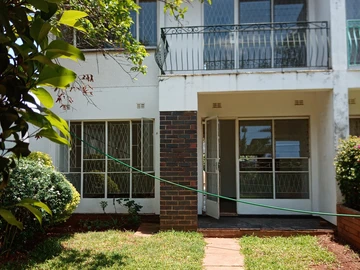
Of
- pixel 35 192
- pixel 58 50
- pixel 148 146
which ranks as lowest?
pixel 35 192

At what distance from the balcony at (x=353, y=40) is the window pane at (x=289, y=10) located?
4.56 feet

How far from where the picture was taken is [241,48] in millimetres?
7902

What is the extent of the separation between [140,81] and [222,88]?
218 centimetres

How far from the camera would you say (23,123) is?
1.02 m

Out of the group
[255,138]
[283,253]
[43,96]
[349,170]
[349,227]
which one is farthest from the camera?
[255,138]

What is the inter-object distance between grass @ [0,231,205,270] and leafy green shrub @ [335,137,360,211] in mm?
2788

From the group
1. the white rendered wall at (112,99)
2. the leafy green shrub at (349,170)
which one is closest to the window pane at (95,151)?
the white rendered wall at (112,99)

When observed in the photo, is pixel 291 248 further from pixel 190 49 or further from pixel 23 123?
pixel 23 123

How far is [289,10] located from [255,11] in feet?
2.63

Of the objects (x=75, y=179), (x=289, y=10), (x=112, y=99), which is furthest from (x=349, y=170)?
(x=75, y=179)

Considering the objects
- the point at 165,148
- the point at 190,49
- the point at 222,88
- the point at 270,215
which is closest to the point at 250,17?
the point at 190,49

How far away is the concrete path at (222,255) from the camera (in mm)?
4934

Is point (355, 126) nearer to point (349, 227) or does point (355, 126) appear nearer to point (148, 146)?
point (349, 227)

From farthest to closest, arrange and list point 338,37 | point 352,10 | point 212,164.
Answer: point 212,164 < point 352,10 < point 338,37
